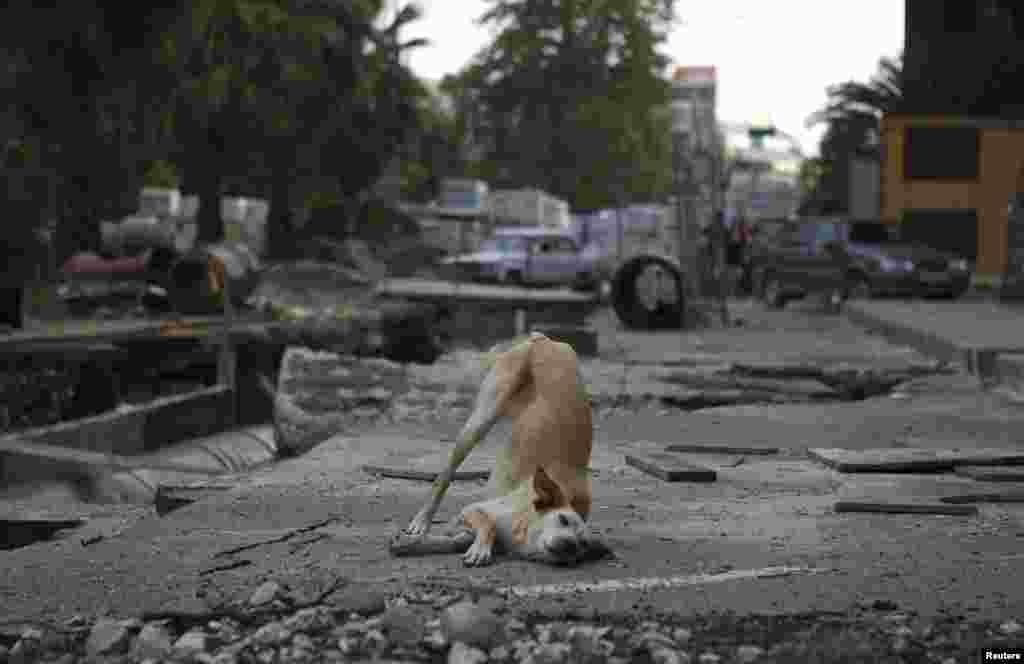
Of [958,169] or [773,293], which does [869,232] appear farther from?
[773,293]

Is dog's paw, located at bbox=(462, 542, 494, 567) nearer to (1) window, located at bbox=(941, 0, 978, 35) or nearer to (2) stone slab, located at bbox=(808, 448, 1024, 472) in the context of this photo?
(2) stone slab, located at bbox=(808, 448, 1024, 472)

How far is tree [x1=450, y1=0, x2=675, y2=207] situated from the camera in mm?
79312

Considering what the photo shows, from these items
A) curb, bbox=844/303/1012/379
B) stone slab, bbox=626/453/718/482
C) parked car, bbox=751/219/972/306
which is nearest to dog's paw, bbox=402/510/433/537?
stone slab, bbox=626/453/718/482

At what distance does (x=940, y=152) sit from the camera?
43594 millimetres

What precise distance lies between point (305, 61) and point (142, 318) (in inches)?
827

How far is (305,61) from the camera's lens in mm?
46844

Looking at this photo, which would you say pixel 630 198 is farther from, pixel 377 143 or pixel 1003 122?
pixel 1003 122

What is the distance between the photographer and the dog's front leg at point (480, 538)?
640cm

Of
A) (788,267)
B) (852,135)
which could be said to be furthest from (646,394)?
(852,135)

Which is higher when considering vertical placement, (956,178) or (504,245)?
(956,178)

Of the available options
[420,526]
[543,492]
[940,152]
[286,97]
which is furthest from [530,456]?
[286,97]

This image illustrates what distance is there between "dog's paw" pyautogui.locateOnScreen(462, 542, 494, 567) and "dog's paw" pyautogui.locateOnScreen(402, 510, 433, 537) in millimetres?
332

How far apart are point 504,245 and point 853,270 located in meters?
12.2

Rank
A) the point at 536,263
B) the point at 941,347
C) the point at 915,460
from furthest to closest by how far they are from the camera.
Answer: the point at 536,263
the point at 941,347
the point at 915,460
